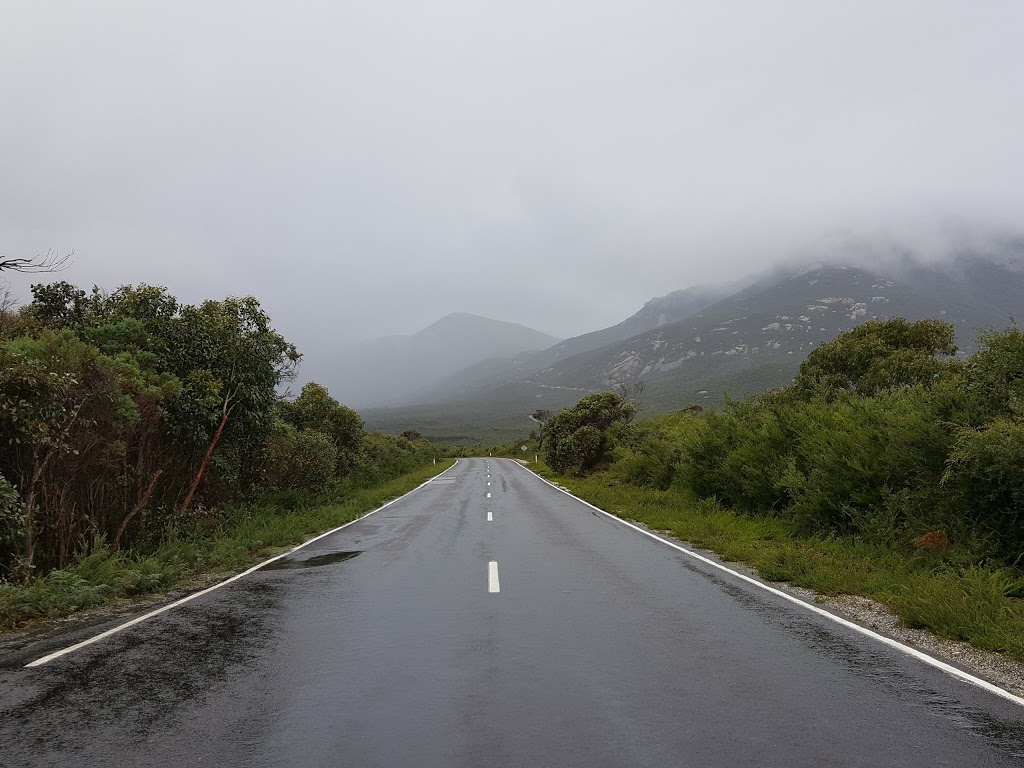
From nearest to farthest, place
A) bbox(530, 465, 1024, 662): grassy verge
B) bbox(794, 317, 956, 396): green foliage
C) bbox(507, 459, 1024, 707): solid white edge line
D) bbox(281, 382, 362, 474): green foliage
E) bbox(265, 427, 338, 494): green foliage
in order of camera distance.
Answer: bbox(507, 459, 1024, 707): solid white edge line
bbox(530, 465, 1024, 662): grassy verge
bbox(265, 427, 338, 494): green foliage
bbox(794, 317, 956, 396): green foliage
bbox(281, 382, 362, 474): green foliage

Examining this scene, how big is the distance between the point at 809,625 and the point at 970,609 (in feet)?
5.68

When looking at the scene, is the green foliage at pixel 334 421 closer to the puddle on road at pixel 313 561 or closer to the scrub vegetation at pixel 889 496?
the scrub vegetation at pixel 889 496

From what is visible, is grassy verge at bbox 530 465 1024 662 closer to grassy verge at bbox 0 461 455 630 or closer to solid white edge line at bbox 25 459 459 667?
solid white edge line at bbox 25 459 459 667

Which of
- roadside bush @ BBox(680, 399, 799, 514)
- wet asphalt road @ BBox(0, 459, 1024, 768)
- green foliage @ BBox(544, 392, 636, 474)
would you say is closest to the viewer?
wet asphalt road @ BBox(0, 459, 1024, 768)

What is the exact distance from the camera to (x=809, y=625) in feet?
22.1

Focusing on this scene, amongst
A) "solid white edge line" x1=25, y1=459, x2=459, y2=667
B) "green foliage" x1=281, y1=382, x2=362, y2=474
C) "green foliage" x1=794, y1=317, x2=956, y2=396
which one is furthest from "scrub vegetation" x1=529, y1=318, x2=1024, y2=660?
"green foliage" x1=281, y1=382, x2=362, y2=474

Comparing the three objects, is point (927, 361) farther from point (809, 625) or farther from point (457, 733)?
point (457, 733)

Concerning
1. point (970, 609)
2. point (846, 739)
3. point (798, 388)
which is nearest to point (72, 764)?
point (846, 739)

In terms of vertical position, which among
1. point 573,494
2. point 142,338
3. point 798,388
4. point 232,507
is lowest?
point 573,494

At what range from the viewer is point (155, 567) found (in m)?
9.66

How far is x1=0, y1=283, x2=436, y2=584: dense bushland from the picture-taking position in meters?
9.27

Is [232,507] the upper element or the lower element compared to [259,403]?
lower

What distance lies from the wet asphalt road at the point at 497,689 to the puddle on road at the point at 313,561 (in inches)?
84.8

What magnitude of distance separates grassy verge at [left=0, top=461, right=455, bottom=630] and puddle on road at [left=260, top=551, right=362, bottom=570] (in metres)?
0.58
